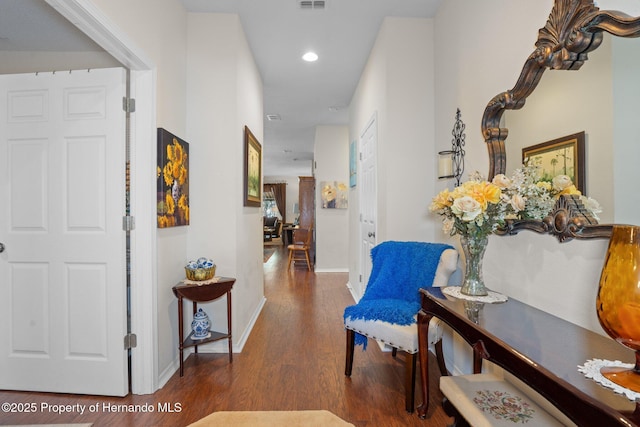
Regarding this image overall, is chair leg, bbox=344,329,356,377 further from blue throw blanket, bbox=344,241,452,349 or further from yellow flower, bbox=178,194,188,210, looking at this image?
yellow flower, bbox=178,194,188,210

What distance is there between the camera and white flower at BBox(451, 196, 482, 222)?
55.6 inches

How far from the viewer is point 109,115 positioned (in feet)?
6.48

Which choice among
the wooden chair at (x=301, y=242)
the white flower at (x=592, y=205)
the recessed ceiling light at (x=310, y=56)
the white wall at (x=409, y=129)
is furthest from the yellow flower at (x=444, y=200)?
the wooden chair at (x=301, y=242)

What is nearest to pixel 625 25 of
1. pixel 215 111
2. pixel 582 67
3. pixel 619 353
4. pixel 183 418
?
pixel 582 67

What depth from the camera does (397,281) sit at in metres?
2.27

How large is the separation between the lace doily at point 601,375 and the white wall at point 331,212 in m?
5.16

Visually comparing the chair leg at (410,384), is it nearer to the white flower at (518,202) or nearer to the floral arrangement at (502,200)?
the floral arrangement at (502,200)

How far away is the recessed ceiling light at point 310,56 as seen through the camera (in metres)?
3.38

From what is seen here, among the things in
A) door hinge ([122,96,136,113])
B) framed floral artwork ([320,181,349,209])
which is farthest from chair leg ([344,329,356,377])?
framed floral artwork ([320,181,349,209])

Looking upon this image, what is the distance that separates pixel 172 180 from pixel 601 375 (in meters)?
2.34

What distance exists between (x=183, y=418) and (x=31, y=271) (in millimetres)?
1338

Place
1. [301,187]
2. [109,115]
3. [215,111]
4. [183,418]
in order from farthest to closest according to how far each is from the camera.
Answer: [301,187], [215,111], [109,115], [183,418]

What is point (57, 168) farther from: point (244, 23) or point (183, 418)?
point (244, 23)

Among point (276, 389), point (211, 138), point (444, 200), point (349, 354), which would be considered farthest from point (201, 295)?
point (444, 200)
